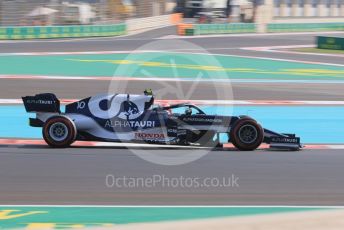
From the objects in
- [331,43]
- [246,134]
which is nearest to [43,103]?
[246,134]

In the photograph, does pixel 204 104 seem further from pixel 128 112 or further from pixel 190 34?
pixel 190 34

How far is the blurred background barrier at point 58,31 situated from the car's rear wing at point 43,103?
103 ft

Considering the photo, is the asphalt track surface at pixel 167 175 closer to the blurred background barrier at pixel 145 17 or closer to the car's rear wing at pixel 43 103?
the car's rear wing at pixel 43 103

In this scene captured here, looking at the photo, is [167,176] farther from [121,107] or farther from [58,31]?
[58,31]

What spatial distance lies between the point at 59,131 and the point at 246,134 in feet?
9.87

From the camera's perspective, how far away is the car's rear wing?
36.3 feet

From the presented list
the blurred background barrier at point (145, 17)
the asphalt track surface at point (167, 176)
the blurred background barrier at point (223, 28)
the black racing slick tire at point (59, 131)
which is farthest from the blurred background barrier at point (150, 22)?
the asphalt track surface at point (167, 176)

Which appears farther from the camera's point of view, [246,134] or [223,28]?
[223,28]

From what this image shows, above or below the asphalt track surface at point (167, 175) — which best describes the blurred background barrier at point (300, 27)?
below

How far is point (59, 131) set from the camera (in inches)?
419

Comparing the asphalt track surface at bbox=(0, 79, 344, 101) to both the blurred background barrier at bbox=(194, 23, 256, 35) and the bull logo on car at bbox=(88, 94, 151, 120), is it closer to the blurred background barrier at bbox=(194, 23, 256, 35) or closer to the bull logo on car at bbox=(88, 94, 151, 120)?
the bull logo on car at bbox=(88, 94, 151, 120)

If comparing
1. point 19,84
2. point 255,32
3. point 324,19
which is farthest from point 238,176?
point 324,19

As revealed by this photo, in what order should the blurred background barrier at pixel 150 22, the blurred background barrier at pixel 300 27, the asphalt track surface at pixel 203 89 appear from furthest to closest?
the blurred background barrier at pixel 300 27, the blurred background barrier at pixel 150 22, the asphalt track surface at pixel 203 89

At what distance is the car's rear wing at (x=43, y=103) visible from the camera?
435 inches
